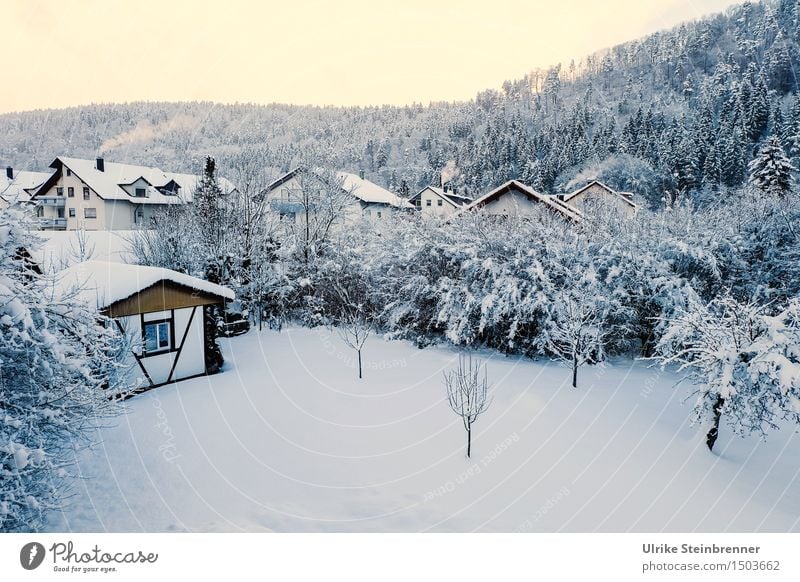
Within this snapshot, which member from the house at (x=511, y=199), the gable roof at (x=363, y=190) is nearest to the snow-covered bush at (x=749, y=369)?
the house at (x=511, y=199)

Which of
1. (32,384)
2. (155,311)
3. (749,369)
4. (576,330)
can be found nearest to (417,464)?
(32,384)

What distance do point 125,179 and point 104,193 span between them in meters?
3.42

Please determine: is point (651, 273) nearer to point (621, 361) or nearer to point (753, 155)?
point (621, 361)

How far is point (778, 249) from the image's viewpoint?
11.8 metres

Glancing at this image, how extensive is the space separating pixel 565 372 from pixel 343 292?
799cm

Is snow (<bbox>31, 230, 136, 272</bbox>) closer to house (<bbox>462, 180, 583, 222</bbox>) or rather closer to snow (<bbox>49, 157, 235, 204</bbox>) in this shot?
snow (<bbox>49, 157, 235, 204</bbox>)

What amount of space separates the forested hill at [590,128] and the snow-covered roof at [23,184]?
207 centimetres

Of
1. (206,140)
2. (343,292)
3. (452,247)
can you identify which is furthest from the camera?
(206,140)

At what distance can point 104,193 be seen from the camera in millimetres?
18578

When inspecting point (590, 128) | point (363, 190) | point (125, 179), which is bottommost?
point (125, 179)

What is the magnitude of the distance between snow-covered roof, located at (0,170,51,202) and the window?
3.07 meters

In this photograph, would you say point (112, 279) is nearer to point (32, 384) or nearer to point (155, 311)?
point (155, 311)
